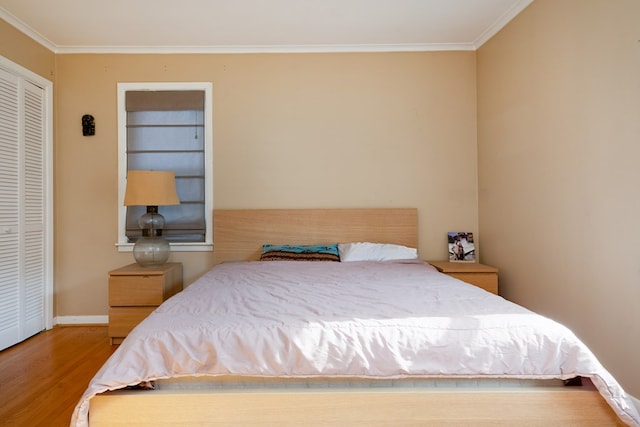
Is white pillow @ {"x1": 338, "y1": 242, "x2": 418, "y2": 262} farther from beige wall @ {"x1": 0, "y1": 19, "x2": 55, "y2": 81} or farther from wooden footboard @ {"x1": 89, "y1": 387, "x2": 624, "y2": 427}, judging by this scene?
beige wall @ {"x1": 0, "y1": 19, "x2": 55, "y2": 81}

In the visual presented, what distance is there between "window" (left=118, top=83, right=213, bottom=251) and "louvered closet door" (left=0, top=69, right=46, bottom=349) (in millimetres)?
603

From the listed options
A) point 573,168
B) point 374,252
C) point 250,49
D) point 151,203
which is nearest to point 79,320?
point 151,203

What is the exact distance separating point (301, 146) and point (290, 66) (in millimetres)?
714

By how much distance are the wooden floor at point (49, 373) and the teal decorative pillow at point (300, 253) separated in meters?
1.33

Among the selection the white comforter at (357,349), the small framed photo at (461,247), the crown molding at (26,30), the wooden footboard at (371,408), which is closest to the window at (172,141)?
the crown molding at (26,30)

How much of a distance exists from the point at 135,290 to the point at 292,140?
68.1 inches

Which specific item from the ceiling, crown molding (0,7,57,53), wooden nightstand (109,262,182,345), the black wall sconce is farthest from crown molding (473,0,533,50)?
crown molding (0,7,57,53)

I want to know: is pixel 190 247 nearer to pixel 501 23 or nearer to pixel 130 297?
pixel 130 297

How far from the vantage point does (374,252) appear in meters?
2.85

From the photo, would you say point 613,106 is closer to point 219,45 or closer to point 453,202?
point 453,202

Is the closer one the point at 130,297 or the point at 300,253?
the point at 130,297

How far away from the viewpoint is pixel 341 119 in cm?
311

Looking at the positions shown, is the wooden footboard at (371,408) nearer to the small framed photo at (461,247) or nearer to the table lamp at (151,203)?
the table lamp at (151,203)

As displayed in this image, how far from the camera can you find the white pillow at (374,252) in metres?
2.82
